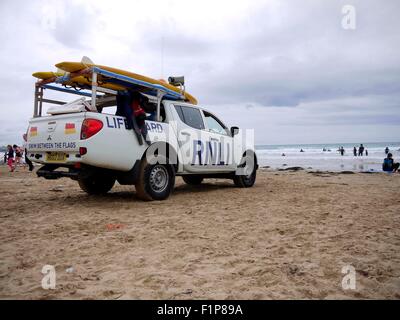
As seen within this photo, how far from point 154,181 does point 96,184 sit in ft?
5.62

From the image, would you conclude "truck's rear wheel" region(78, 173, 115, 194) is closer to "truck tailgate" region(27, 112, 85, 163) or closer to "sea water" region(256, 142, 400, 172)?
Result: "truck tailgate" region(27, 112, 85, 163)

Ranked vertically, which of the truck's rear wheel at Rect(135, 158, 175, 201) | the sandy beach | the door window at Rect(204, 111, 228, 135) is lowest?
→ the sandy beach

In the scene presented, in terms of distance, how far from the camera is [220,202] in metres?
5.73

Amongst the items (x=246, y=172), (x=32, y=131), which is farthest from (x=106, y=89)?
(x=246, y=172)

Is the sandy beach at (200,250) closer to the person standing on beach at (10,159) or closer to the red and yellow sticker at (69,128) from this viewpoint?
the red and yellow sticker at (69,128)

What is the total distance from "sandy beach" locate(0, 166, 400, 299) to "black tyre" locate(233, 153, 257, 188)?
2.63 metres

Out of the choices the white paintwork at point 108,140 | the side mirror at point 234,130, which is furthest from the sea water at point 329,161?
the white paintwork at point 108,140

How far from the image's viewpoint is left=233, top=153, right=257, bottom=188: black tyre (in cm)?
798

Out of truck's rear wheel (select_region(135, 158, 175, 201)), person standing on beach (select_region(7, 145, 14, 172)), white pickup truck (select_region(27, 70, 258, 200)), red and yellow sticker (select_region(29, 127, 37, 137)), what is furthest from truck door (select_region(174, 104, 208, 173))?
person standing on beach (select_region(7, 145, 14, 172))

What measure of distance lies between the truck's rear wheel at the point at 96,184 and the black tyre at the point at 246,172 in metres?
3.25

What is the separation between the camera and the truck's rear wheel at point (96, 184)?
21.2 ft

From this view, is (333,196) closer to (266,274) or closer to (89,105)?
(266,274)

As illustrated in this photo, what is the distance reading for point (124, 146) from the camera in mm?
4984
